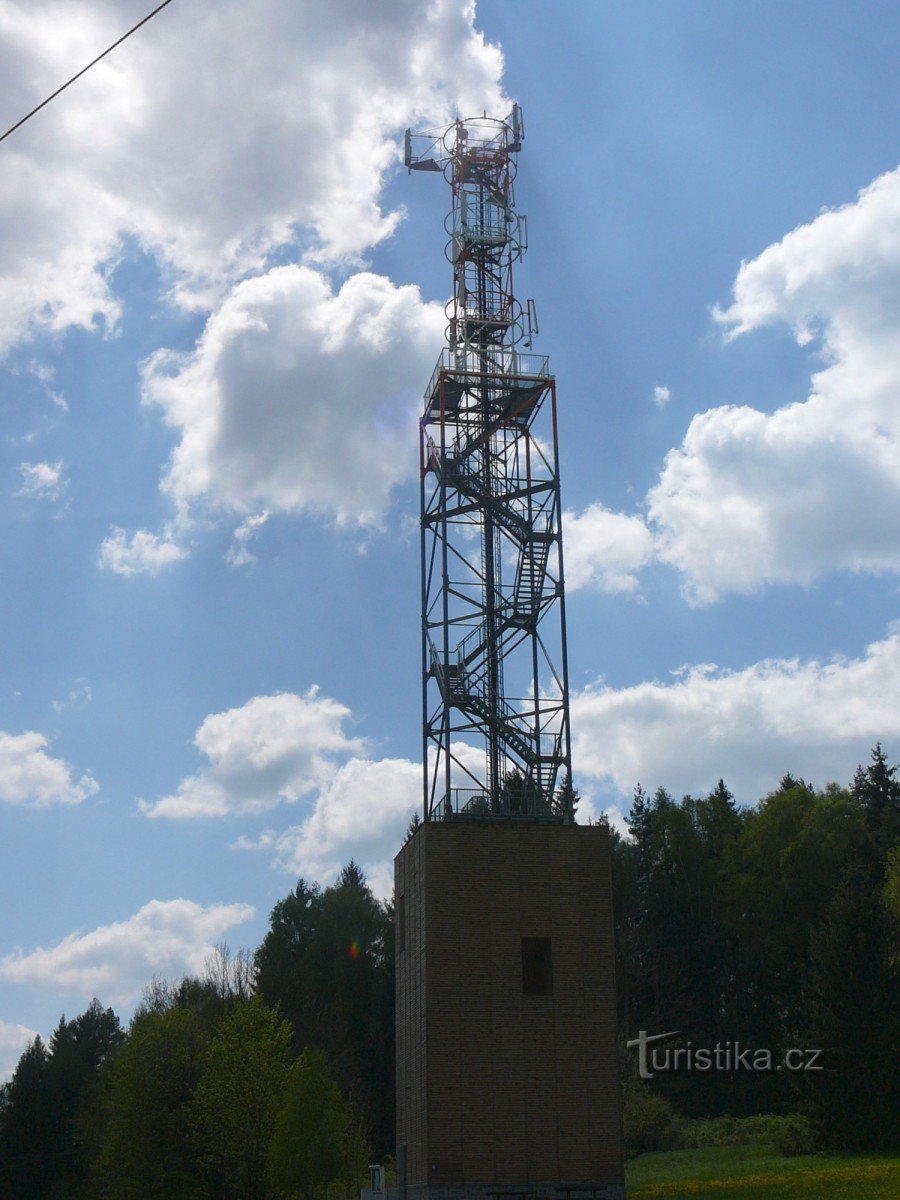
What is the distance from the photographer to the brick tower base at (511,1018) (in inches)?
1287

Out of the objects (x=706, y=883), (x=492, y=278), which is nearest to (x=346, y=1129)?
(x=492, y=278)

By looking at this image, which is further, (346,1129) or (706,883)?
(706,883)

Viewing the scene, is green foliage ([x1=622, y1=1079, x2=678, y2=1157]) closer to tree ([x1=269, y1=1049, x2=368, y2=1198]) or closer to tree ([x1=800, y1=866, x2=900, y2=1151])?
tree ([x1=800, y1=866, x2=900, y2=1151])

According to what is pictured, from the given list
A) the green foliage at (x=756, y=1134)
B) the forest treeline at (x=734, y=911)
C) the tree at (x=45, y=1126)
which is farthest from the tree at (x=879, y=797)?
the tree at (x=45, y=1126)

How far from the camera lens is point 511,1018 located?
33.7m

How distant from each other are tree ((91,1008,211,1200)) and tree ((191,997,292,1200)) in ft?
11.8

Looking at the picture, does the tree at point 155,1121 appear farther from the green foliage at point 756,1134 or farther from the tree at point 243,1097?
the green foliage at point 756,1134

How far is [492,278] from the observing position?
43656 millimetres

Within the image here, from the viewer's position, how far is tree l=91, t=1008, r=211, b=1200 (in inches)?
2119

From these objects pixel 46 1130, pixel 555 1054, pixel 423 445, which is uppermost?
pixel 423 445

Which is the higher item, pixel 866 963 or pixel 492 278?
pixel 492 278

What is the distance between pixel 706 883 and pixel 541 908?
4743cm

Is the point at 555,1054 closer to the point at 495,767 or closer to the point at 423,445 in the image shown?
the point at 495,767

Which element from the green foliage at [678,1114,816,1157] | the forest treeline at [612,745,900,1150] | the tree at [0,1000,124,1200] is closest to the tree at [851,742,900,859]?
the forest treeline at [612,745,900,1150]
